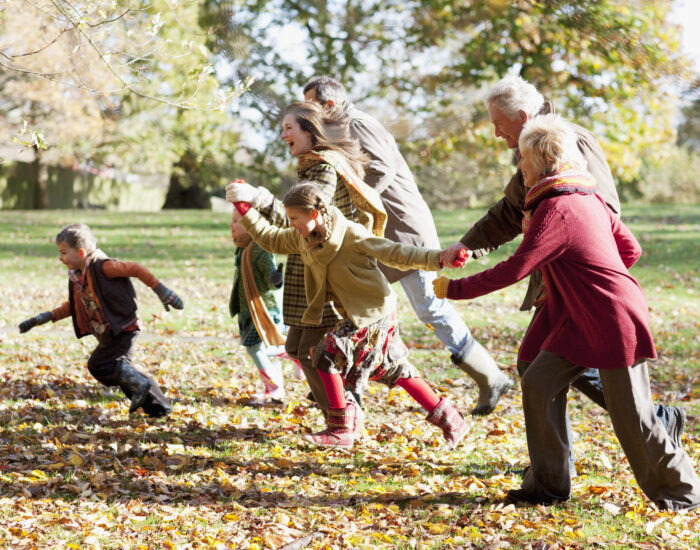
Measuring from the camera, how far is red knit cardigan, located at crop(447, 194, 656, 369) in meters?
3.72

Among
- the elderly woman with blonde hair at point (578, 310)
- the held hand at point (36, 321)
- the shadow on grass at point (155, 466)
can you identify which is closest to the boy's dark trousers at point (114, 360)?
the shadow on grass at point (155, 466)

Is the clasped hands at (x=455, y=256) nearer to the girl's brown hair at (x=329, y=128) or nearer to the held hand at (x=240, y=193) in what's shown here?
the girl's brown hair at (x=329, y=128)

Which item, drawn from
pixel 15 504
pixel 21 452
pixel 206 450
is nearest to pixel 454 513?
pixel 206 450

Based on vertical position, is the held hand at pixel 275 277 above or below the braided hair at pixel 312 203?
below

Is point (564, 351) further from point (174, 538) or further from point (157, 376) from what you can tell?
point (157, 376)

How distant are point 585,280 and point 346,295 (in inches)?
56.0

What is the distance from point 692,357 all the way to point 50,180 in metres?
35.2

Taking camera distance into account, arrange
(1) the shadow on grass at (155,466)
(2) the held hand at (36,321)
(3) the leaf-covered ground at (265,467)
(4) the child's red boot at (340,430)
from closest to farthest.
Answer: (3) the leaf-covered ground at (265,467) < (1) the shadow on grass at (155,466) < (4) the child's red boot at (340,430) < (2) the held hand at (36,321)

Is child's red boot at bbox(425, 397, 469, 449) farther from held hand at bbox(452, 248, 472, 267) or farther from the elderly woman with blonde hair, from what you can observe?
held hand at bbox(452, 248, 472, 267)

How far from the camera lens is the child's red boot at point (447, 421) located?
494 centimetres

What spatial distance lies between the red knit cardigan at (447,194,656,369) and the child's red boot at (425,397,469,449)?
1236 mm

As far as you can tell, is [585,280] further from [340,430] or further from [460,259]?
[340,430]

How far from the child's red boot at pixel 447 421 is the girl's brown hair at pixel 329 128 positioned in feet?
4.90

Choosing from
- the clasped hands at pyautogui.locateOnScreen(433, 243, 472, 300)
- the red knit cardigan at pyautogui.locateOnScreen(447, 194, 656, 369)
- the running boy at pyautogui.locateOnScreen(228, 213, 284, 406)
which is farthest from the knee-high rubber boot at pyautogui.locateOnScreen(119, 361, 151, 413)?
the red knit cardigan at pyautogui.locateOnScreen(447, 194, 656, 369)
